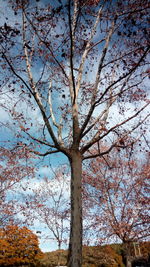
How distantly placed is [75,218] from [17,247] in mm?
11988

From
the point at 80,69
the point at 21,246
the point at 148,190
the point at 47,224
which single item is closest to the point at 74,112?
the point at 80,69

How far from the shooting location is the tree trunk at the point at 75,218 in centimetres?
408

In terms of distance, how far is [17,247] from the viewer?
1418cm

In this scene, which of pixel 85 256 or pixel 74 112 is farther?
pixel 85 256

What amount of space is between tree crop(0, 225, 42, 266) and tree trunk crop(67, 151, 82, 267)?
1154cm

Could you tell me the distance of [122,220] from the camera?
11883 mm

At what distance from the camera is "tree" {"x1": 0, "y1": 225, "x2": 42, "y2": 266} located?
13.8m

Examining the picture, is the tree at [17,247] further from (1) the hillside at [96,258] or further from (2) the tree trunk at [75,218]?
(2) the tree trunk at [75,218]

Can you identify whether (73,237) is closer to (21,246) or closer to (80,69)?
(80,69)

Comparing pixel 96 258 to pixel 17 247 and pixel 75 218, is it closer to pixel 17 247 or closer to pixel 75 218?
pixel 17 247

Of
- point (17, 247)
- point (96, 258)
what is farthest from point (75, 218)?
point (96, 258)

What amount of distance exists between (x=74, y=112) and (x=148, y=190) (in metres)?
9.18

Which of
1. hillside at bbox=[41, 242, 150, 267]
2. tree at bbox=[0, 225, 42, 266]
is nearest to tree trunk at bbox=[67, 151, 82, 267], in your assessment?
tree at bbox=[0, 225, 42, 266]

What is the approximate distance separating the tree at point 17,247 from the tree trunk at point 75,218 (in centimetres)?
1154
